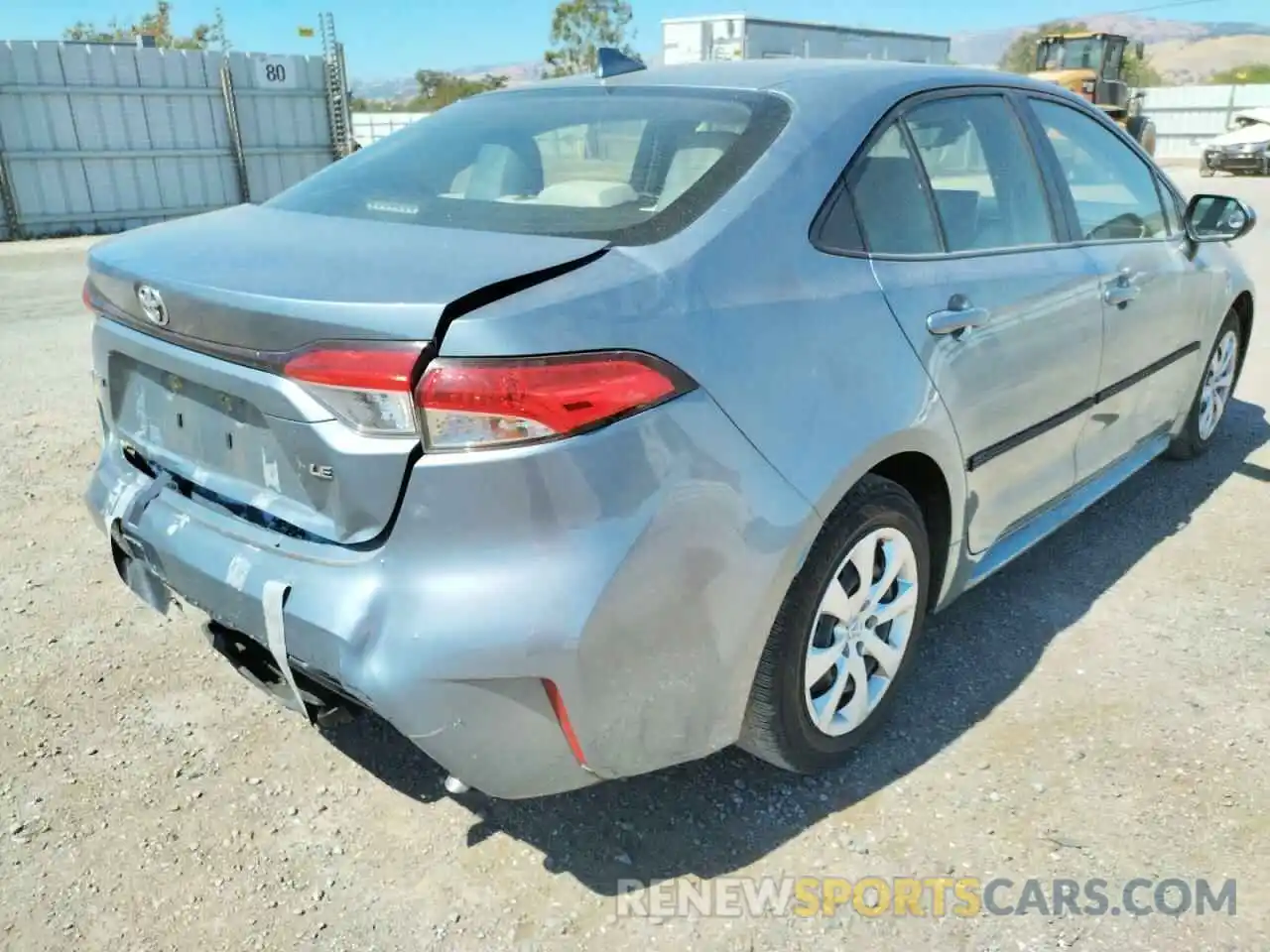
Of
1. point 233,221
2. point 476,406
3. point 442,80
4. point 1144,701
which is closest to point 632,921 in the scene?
point 476,406

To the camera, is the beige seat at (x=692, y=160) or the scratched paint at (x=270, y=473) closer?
the scratched paint at (x=270, y=473)

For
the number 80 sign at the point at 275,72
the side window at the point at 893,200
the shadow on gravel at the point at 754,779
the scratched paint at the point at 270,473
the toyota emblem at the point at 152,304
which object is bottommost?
the shadow on gravel at the point at 754,779

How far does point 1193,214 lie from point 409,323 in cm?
350

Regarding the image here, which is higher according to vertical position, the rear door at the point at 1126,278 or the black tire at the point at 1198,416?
the rear door at the point at 1126,278

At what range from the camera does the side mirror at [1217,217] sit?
3.90m

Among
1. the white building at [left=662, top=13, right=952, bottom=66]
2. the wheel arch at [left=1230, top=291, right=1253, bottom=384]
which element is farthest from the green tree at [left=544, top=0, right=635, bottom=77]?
the wheel arch at [left=1230, top=291, right=1253, bottom=384]

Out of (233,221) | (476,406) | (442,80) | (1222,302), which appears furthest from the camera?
(442,80)

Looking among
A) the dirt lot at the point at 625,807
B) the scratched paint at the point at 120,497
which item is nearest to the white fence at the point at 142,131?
the dirt lot at the point at 625,807

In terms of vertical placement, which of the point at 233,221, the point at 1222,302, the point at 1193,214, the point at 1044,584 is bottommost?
the point at 1044,584

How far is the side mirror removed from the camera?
153 inches

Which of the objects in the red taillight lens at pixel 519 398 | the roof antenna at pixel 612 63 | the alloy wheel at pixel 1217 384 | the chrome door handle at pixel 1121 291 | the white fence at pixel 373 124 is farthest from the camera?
the white fence at pixel 373 124

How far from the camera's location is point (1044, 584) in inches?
136

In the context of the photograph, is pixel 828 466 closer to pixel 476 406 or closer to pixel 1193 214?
pixel 476 406

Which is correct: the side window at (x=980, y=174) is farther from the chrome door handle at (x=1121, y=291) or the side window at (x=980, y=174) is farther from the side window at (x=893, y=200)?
the chrome door handle at (x=1121, y=291)
